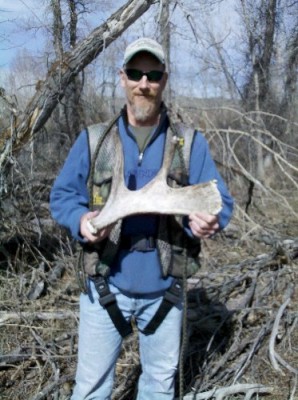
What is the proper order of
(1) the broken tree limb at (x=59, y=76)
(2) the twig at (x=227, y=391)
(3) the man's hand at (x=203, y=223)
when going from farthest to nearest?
(1) the broken tree limb at (x=59, y=76), (2) the twig at (x=227, y=391), (3) the man's hand at (x=203, y=223)

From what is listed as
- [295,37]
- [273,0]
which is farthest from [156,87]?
[295,37]

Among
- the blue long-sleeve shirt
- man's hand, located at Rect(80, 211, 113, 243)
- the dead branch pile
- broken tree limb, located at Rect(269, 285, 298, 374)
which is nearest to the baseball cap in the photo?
the blue long-sleeve shirt

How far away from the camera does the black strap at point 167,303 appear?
2588 mm

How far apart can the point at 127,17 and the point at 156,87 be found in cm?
385

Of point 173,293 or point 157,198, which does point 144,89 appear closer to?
point 157,198

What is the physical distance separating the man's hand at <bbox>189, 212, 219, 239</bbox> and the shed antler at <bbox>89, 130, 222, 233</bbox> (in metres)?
0.02

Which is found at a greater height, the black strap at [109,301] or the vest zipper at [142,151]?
the vest zipper at [142,151]

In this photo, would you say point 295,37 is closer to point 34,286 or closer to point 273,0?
point 273,0

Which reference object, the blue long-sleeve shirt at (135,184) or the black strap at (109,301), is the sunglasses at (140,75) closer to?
the blue long-sleeve shirt at (135,184)

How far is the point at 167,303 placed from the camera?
2.59 meters

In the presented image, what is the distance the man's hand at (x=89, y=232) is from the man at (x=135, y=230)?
0.03 m

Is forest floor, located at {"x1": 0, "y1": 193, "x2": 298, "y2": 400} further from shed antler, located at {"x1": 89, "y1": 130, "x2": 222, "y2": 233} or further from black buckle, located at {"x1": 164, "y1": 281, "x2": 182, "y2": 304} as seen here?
shed antler, located at {"x1": 89, "y1": 130, "x2": 222, "y2": 233}

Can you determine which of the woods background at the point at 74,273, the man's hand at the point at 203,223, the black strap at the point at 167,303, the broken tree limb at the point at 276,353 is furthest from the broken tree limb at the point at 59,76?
the man's hand at the point at 203,223

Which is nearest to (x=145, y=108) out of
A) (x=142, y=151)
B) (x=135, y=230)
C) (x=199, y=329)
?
(x=142, y=151)
